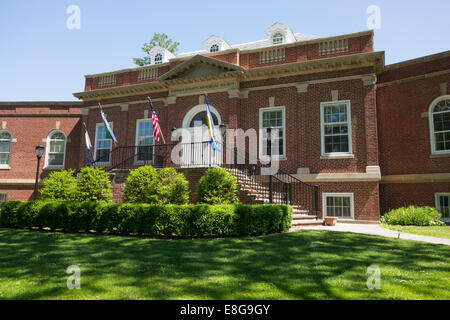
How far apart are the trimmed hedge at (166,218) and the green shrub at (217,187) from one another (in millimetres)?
1421

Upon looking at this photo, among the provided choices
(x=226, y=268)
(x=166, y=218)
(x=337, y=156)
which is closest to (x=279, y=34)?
(x=337, y=156)

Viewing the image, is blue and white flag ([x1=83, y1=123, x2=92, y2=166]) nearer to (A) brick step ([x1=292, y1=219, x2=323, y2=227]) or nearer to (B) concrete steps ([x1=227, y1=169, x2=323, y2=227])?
(B) concrete steps ([x1=227, y1=169, x2=323, y2=227])

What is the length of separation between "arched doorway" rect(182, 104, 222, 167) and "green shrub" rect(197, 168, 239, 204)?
4.69m

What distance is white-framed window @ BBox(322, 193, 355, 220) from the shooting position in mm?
13023

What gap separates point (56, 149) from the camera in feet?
66.0

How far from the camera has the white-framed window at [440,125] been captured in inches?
516

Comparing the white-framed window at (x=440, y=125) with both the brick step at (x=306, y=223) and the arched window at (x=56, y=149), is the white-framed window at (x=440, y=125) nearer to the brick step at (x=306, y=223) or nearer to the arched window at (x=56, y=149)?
the brick step at (x=306, y=223)

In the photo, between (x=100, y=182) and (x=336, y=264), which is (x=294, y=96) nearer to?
(x=100, y=182)

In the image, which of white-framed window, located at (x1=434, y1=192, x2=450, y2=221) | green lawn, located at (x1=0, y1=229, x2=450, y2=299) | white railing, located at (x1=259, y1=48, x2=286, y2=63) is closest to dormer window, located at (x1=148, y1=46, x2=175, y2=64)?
white railing, located at (x1=259, y1=48, x2=286, y2=63)

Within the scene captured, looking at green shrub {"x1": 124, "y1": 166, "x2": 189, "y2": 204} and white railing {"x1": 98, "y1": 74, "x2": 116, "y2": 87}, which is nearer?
green shrub {"x1": 124, "y1": 166, "x2": 189, "y2": 204}

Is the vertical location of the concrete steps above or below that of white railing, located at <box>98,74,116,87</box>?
below

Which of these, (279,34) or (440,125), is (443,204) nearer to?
(440,125)

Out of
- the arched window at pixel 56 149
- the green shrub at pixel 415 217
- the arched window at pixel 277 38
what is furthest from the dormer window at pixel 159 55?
the green shrub at pixel 415 217
